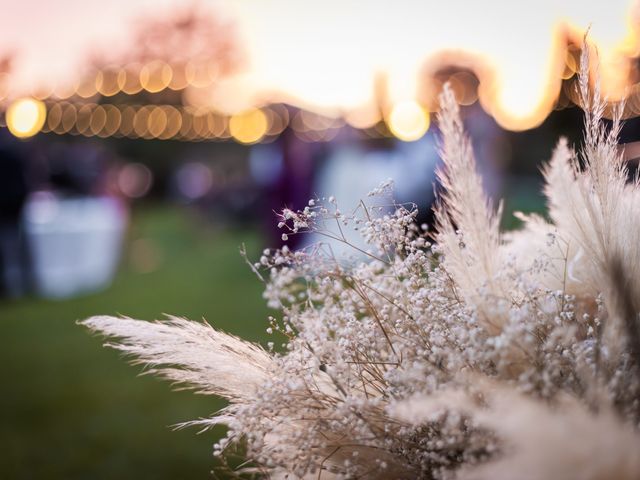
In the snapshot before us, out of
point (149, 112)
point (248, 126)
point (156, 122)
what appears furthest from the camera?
point (156, 122)

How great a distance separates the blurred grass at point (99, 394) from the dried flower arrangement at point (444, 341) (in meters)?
2.56

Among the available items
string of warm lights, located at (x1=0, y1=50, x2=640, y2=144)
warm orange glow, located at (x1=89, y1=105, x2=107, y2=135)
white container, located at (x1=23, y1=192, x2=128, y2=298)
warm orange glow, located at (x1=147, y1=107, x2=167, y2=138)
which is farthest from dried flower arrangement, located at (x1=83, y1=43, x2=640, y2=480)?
warm orange glow, located at (x1=147, y1=107, x2=167, y2=138)

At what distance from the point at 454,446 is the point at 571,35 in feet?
2.96

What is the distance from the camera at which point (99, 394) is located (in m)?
5.94

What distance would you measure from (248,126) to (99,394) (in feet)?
91.1

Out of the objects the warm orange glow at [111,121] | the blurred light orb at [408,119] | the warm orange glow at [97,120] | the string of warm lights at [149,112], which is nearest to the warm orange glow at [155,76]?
the string of warm lights at [149,112]

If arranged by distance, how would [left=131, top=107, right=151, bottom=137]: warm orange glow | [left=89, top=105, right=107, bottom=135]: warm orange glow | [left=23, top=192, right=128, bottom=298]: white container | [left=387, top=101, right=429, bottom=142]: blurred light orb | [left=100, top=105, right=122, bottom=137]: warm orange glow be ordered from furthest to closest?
[left=131, top=107, right=151, bottom=137]: warm orange glow → [left=100, top=105, right=122, bottom=137]: warm orange glow → [left=89, top=105, right=107, bottom=135]: warm orange glow → [left=387, top=101, right=429, bottom=142]: blurred light orb → [left=23, top=192, right=128, bottom=298]: white container

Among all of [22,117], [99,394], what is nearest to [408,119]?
[99,394]

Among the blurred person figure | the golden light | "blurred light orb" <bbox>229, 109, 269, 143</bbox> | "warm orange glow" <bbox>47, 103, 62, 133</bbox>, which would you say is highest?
"blurred light orb" <bbox>229, 109, 269, 143</bbox>

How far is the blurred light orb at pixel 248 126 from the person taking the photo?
31203mm

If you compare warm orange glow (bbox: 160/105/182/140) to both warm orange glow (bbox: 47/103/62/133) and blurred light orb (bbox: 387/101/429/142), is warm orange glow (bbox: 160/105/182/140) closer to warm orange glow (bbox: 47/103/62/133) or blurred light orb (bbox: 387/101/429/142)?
warm orange glow (bbox: 47/103/62/133)

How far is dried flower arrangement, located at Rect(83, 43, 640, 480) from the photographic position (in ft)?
2.98

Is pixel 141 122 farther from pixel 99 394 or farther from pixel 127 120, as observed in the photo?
pixel 99 394

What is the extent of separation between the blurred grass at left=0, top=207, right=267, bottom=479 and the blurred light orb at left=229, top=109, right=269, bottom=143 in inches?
799
